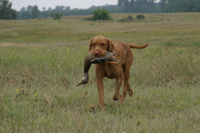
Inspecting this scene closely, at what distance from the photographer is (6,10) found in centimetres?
9781

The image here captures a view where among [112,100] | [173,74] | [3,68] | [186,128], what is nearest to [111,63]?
[112,100]

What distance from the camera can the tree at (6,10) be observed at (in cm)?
9706

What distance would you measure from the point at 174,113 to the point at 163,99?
0.92 m

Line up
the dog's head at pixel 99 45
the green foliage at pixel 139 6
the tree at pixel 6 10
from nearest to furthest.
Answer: the dog's head at pixel 99 45 → the tree at pixel 6 10 → the green foliage at pixel 139 6

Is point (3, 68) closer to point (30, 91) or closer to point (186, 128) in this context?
point (30, 91)

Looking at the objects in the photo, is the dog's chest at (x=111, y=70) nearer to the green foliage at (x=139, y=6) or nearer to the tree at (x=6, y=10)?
the tree at (x=6, y=10)

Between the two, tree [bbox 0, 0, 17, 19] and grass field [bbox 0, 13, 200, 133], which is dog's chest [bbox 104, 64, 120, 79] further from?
tree [bbox 0, 0, 17, 19]

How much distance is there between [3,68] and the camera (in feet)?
29.4

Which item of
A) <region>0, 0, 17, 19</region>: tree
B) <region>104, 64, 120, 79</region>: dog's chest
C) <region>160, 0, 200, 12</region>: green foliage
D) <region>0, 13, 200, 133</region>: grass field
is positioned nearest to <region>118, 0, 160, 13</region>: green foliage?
<region>160, 0, 200, 12</region>: green foliage

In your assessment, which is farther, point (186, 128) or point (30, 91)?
point (30, 91)

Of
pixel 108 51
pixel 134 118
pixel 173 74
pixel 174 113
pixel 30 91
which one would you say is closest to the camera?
pixel 134 118

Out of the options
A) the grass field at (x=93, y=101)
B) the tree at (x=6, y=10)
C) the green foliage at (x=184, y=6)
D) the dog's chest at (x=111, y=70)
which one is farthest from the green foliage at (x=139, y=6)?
the dog's chest at (x=111, y=70)

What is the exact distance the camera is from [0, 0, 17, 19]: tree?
97062 millimetres

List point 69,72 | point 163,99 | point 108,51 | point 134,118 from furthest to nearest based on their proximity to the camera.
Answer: point 69,72
point 163,99
point 108,51
point 134,118
